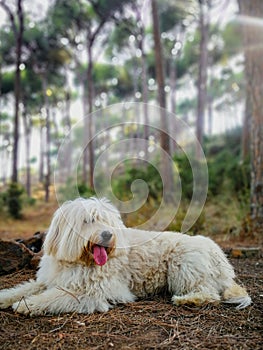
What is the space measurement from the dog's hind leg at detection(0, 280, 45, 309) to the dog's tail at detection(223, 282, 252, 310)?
1.60 meters

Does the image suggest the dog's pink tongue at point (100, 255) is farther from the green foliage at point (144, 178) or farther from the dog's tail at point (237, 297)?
the green foliage at point (144, 178)

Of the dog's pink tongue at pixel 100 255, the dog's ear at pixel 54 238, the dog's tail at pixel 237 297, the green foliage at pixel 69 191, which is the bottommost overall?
the dog's tail at pixel 237 297

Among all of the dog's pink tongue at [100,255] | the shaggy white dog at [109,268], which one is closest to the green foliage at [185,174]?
the shaggy white dog at [109,268]

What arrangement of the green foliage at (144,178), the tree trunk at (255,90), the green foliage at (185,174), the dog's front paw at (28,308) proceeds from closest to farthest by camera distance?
1. the dog's front paw at (28,308)
2. the tree trunk at (255,90)
3. the green foliage at (185,174)
4. the green foliage at (144,178)

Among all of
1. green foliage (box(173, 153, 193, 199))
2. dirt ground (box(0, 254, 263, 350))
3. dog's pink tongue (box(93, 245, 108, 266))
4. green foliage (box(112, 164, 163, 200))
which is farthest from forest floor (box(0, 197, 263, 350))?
green foliage (box(112, 164, 163, 200))

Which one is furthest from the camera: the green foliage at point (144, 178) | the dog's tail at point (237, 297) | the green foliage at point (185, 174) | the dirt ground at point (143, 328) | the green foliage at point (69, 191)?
the green foliage at point (144, 178)

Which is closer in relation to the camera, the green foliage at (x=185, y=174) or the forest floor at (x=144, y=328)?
the forest floor at (x=144, y=328)

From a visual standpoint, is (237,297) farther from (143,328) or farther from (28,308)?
(28,308)

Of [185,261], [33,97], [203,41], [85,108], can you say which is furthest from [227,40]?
[185,261]

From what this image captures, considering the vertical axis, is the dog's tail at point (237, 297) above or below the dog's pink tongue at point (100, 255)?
below

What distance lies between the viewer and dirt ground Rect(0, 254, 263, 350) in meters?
2.29

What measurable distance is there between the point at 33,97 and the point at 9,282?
26415 mm

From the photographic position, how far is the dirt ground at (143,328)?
90.2 inches

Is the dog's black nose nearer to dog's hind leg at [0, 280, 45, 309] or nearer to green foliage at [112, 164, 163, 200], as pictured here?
dog's hind leg at [0, 280, 45, 309]
